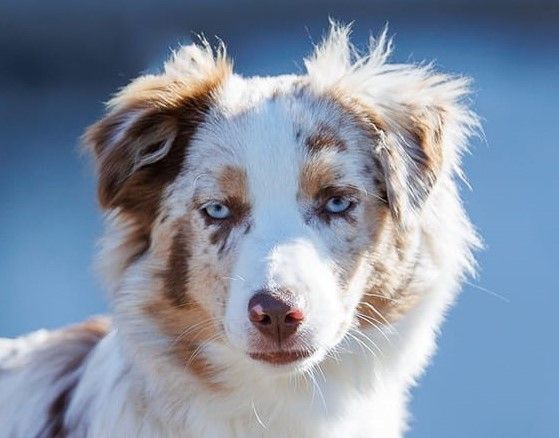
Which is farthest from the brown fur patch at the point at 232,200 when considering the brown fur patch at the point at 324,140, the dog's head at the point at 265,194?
the brown fur patch at the point at 324,140

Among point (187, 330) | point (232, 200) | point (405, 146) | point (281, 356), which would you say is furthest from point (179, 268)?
point (405, 146)

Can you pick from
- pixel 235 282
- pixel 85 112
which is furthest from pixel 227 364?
pixel 85 112

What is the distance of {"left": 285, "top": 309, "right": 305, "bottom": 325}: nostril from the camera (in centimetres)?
424

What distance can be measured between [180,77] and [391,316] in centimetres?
103

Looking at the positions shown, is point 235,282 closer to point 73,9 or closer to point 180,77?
point 180,77

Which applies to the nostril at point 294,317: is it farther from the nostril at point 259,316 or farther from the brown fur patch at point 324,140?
the brown fur patch at point 324,140

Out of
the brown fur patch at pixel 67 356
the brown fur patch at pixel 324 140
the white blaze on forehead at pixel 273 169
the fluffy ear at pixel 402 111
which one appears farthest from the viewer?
→ the brown fur patch at pixel 67 356

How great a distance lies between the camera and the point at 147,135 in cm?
477

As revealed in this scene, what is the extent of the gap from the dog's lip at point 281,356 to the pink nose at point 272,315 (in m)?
0.10

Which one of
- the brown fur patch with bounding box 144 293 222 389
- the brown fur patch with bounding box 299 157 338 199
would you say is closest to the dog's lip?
the brown fur patch with bounding box 144 293 222 389

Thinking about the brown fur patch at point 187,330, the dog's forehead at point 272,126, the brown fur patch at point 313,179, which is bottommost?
the brown fur patch at point 187,330

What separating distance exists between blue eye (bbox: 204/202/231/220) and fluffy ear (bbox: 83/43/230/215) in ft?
0.75

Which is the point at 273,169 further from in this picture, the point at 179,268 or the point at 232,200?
the point at 179,268

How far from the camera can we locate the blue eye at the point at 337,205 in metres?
4.57
